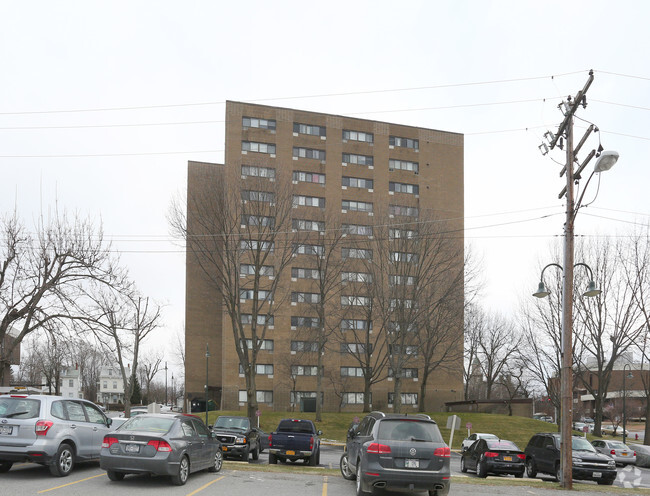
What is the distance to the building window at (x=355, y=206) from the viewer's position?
225 ft

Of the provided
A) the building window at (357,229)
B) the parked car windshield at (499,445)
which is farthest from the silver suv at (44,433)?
the building window at (357,229)

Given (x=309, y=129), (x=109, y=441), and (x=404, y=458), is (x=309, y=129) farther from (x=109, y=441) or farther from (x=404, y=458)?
(x=404, y=458)

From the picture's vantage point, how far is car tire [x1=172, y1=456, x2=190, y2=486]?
13.0 meters

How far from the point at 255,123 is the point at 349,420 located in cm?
3229

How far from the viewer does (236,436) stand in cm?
2336

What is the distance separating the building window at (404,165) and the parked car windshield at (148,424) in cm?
5943

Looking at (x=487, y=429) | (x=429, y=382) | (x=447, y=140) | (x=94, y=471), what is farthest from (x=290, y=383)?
(x=94, y=471)

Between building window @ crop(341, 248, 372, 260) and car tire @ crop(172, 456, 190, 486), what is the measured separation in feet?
113

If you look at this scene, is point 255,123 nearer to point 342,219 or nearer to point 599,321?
point 342,219

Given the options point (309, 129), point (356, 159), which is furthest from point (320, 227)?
point (309, 129)

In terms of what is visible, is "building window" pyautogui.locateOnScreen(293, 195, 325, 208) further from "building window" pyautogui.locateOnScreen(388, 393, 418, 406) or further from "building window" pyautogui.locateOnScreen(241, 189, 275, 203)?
"building window" pyautogui.locateOnScreen(241, 189, 275, 203)

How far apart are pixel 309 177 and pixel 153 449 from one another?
56.0 meters

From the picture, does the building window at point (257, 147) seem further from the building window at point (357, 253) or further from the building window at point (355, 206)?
the building window at point (357, 253)

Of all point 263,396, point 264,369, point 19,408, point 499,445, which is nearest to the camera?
point 19,408
